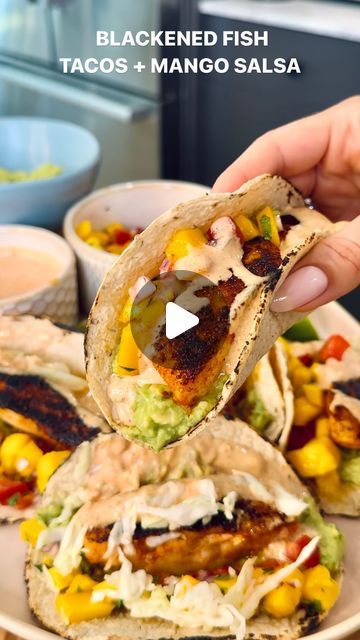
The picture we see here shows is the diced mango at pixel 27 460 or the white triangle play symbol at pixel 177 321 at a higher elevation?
the white triangle play symbol at pixel 177 321

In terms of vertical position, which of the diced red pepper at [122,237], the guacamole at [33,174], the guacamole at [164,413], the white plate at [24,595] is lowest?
the white plate at [24,595]

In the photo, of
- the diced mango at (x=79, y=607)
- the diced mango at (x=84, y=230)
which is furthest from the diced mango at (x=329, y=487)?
the diced mango at (x=84, y=230)

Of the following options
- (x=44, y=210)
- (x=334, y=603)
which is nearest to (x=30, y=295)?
(x=44, y=210)

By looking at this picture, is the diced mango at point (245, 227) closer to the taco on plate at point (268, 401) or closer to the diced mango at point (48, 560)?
the taco on plate at point (268, 401)

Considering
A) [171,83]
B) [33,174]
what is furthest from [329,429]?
[171,83]

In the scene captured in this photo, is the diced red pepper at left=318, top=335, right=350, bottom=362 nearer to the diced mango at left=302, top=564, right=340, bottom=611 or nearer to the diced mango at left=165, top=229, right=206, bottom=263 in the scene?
the diced mango at left=302, top=564, right=340, bottom=611

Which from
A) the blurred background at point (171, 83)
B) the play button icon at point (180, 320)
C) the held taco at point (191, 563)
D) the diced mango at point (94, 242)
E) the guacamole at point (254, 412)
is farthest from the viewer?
the blurred background at point (171, 83)

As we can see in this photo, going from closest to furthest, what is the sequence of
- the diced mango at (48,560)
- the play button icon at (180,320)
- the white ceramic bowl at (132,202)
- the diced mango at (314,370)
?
the play button icon at (180,320), the diced mango at (48,560), the diced mango at (314,370), the white ceramic bowl at (132,202)

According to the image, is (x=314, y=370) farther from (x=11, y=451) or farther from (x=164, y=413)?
(x=11, y=451)
